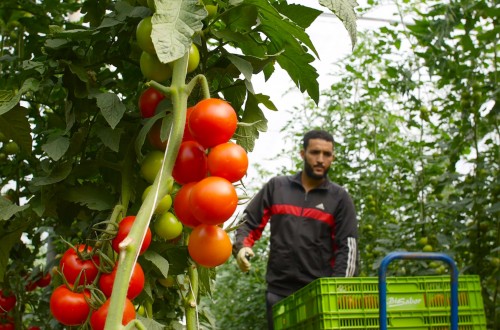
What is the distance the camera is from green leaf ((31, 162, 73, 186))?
926mm

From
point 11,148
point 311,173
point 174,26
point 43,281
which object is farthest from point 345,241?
point 174,26

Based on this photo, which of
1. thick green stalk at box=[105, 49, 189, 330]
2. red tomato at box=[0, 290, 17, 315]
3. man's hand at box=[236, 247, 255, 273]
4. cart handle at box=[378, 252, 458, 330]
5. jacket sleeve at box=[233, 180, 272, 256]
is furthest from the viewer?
jacket sleeve at box=[233, 180, 272, 256]

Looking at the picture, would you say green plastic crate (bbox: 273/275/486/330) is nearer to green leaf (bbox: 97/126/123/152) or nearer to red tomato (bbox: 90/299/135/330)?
green leaf (bbox: 97/126/123/152)

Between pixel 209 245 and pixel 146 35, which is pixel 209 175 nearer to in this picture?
pixel 209 245

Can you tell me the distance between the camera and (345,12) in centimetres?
77

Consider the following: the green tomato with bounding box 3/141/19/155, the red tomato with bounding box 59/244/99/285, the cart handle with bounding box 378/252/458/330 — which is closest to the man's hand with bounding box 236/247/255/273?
the cart handle with bounding box 378/252/458/330

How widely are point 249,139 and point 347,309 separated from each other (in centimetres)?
129

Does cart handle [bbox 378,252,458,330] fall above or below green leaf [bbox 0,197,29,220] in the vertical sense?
above

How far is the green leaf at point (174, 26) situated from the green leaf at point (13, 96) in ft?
0.96

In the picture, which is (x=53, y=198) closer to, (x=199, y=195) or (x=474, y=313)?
(x=199, y=195)

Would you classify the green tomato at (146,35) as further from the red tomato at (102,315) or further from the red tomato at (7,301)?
the red tomato at (7,301)

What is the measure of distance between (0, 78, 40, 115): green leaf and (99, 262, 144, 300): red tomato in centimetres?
29

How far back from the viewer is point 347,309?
2105 millimetres

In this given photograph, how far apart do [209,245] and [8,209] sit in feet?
1.16
